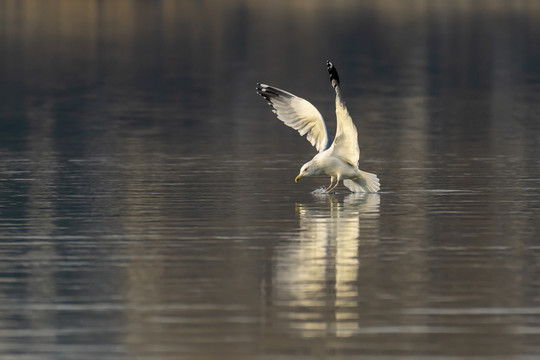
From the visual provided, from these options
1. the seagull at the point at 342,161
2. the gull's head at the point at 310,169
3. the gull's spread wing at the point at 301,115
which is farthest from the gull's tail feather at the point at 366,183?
the gull's spread wing at the point at 301,115

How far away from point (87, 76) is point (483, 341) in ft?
111

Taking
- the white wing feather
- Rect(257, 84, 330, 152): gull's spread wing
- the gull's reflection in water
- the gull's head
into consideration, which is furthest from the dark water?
Rect(257, 84, 330, 152): gull's spread wing

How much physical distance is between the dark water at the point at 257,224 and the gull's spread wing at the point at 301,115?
66 cm

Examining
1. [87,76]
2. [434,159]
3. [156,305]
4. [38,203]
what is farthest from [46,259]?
[87,76]

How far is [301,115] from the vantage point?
Result: 2034cm

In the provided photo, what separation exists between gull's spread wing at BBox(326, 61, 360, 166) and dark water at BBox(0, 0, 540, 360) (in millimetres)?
537

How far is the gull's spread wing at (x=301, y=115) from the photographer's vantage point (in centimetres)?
2013

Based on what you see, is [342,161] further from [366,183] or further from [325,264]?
[325,264]

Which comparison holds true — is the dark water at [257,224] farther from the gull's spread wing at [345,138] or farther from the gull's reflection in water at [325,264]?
the gull's spread wing at [345,138]

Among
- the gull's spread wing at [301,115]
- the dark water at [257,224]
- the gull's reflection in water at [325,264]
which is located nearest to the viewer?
the dark water at [257,224]

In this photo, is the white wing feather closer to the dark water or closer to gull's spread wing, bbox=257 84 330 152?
the dark water

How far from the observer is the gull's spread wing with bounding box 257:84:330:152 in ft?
66.1

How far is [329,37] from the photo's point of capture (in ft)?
209

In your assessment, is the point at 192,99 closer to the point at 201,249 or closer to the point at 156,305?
the point at 201,249
